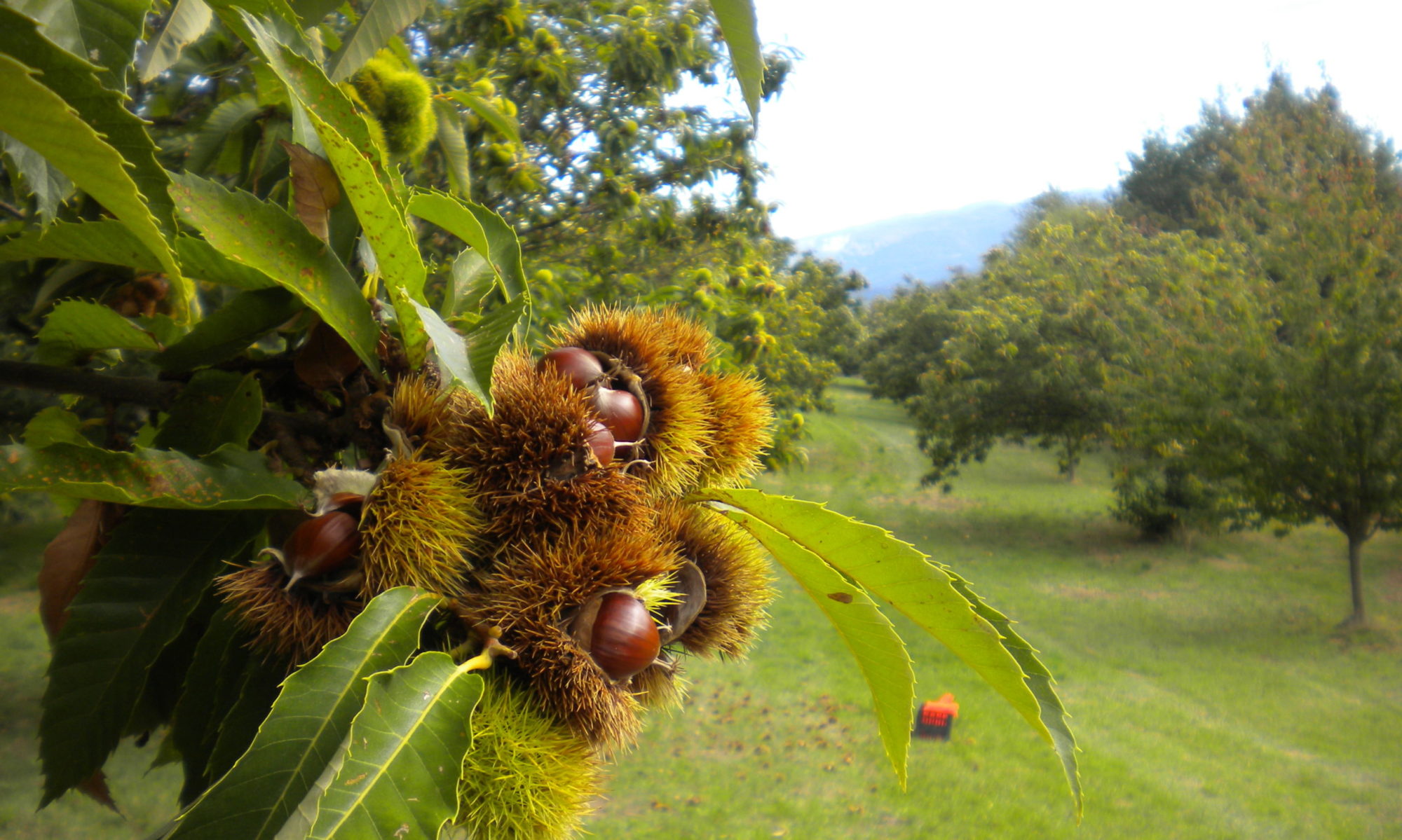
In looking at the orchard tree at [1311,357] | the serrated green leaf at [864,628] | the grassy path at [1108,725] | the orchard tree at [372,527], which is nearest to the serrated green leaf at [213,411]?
the orchard tree at [372,527]

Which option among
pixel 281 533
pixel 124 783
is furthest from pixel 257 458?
pixel 124 783

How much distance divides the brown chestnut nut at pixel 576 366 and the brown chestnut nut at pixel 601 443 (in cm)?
5

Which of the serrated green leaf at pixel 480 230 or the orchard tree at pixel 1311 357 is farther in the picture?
the orchard tree at pixel 1311 357

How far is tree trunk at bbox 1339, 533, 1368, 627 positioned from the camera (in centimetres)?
→ 716

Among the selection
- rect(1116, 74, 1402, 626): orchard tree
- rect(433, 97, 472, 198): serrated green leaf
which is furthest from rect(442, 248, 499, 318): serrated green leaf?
rect(1116, 74, 1402, 626): orchard tree

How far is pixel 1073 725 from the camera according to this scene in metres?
5.45

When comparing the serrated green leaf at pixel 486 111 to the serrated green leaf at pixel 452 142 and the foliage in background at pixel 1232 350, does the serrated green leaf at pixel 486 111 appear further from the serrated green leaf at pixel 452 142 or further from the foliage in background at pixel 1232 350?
the foliage in background at pixel 1232 350

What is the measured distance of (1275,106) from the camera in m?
13.1

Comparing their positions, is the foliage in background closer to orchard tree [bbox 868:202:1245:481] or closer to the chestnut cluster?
orchard tree [bbox 868:202:1245:481]

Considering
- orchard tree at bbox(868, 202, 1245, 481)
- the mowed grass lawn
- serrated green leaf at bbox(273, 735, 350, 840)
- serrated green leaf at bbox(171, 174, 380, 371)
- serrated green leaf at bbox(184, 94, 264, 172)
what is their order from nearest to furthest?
serrated green leaf at bbox(273, 735, 350, 840) → serrated green leaf at bbox(171, 174, 380, 371) → serrated green leaf at bbox(184, 94, 264, 172) → the mowed grass lawn → orchard tree at bbox(868, 202, 1245, 481)

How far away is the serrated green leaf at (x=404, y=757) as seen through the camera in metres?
0.39

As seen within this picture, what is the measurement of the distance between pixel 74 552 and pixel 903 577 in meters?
0.59

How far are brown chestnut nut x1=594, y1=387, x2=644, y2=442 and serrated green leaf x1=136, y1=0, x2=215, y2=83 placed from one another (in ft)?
1.44

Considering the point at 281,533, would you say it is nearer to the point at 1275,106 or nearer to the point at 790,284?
the point at 790,284
